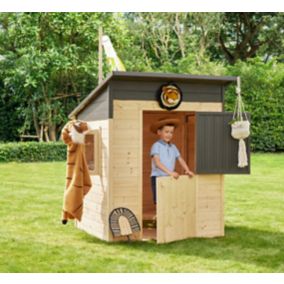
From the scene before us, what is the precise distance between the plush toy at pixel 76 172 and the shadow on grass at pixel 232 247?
0.46 m

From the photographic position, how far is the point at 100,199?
7.72 metres

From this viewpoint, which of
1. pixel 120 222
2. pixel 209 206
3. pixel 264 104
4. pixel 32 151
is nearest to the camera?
pixel 120 222

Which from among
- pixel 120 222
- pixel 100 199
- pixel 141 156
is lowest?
pixel 120 222

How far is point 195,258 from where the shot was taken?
667cm

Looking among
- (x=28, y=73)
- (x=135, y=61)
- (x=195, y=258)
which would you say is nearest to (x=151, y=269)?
(x=195, y=258)

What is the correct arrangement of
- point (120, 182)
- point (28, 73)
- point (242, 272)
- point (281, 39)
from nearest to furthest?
point (242, 272), point (120, 182), point (28, 73), point (281, 39)

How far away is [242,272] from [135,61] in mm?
19842

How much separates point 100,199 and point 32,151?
11.1 m

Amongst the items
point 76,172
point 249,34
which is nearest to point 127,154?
point 76,172

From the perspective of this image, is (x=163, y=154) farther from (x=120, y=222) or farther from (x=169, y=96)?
(x=120, y=222)

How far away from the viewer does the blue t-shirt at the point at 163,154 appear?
25.7 feet

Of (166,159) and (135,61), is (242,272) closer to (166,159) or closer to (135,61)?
(166,159)

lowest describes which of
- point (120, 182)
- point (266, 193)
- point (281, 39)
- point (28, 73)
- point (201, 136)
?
point (266, 193)

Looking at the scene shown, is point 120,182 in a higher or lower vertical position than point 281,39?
lower
